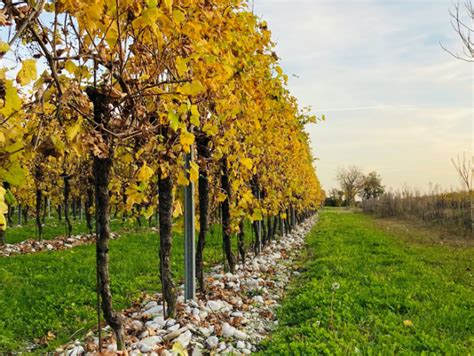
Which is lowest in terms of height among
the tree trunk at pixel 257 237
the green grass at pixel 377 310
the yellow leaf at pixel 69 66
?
the green grass at pixel 377 310

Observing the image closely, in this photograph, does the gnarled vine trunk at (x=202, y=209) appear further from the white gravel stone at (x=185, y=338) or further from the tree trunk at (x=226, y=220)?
the white gravel stone at (x=185, y=338)

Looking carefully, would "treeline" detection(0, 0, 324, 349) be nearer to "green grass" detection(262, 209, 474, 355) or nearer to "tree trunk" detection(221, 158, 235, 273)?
"tree trunk" detection(221, 158, 235, 273)

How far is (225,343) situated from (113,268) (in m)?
5.12

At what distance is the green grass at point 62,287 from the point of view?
5.48 m

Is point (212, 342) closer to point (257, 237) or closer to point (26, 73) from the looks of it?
point (26, 73)

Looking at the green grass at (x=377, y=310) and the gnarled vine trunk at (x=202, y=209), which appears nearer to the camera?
the green grass at (x=377, y=310)

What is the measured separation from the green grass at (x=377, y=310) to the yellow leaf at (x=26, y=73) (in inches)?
131

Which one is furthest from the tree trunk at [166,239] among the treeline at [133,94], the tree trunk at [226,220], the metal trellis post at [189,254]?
the tree trunk at [226,220]

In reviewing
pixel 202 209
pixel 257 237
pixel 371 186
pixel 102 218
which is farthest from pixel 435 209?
pixel 371 186

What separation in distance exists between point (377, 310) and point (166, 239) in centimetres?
305

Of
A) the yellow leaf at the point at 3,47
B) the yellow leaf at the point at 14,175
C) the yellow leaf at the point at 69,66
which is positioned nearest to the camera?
the yellow leaf at the point at 3,47

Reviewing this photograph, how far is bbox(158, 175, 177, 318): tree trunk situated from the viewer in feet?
15.2

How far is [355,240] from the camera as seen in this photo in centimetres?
1428

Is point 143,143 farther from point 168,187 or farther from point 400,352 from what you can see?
point 400,352
